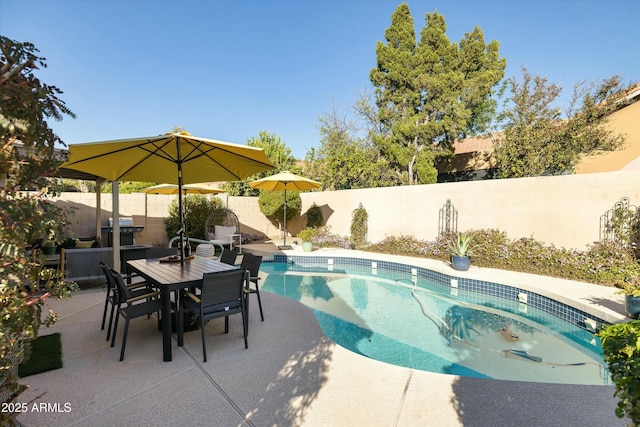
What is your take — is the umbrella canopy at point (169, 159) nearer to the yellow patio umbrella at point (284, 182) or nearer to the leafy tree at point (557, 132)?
the yellow patio umbrella at point (284, 182)

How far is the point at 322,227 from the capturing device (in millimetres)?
13258

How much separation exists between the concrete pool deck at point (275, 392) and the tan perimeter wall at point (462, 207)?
8.93 ft

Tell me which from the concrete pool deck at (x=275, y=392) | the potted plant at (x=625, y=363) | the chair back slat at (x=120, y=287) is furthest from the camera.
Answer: the chair back slat at (x=120, y=287)

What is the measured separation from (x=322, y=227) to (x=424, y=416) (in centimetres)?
1104

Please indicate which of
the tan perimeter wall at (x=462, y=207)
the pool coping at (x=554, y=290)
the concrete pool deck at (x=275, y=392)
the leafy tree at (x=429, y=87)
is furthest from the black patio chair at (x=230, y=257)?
the leafy tree at (x=429, y=87)

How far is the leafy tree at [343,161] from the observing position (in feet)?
46.9

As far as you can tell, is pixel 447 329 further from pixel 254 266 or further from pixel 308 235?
pixel 308 235

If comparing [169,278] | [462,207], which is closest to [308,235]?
[462,207]

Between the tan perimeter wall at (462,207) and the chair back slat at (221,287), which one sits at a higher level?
the tan perimeter wall at (462,207)

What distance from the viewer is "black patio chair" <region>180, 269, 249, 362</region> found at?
10.5 ft

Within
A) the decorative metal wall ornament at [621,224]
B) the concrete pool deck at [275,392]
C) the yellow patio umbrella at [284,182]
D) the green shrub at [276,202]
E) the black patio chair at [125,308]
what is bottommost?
the concrete pool deck at [275,392]

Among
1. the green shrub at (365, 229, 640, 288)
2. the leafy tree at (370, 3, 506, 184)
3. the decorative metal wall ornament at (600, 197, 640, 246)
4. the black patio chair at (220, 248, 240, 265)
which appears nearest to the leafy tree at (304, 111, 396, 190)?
the leafy tree at (370, 3, 506, 184)

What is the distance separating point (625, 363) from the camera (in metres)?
1.33

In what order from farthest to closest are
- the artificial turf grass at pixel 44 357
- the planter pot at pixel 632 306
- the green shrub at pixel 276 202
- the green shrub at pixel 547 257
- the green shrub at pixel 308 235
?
the green shrub at pixel 276 202, the green shrub at pixel 308 235, the green shrub at pixel 547 257, the planter pot at pixel 632 306, the artificial turf grass at pixel 44 357
